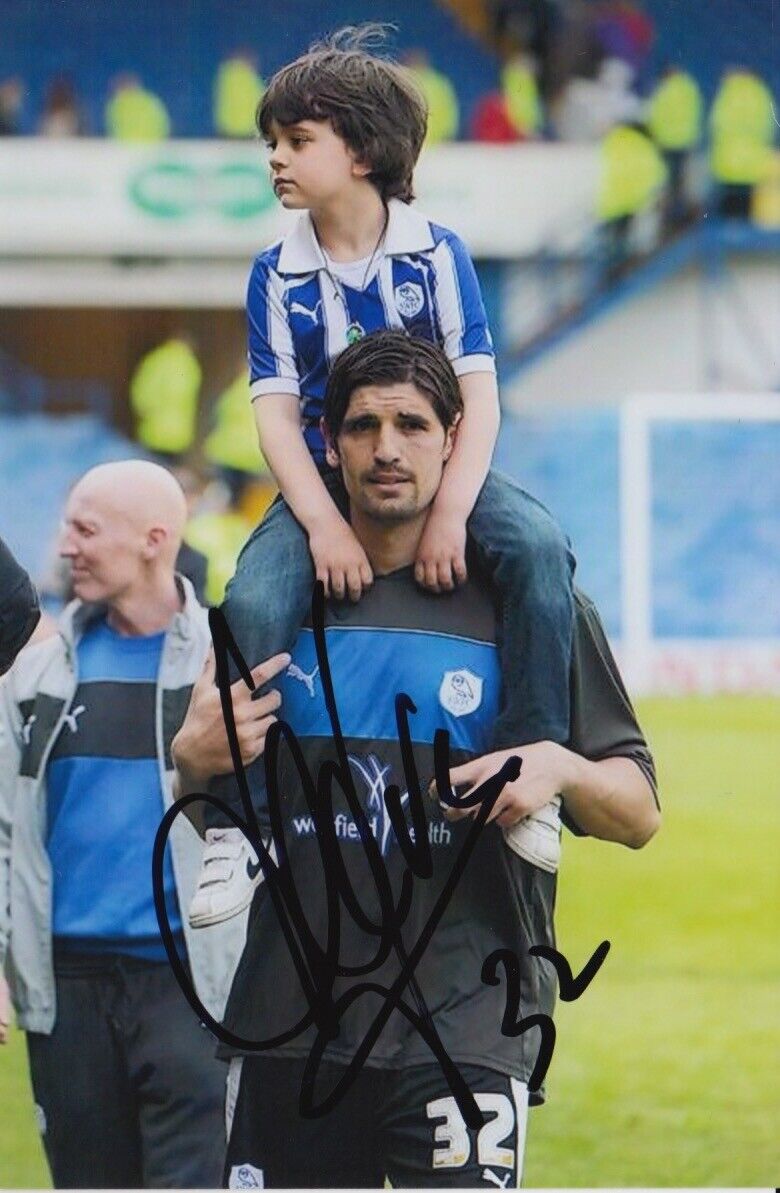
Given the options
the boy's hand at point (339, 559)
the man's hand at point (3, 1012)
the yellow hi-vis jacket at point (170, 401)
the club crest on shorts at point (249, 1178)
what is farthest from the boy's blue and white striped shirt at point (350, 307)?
the club crest on shorts at point (249, 1178)

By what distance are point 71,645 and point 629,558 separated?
92cm

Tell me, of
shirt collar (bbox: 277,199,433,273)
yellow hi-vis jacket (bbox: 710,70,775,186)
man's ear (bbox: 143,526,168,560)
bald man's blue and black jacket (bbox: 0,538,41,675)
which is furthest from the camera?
man's ear (bbox: 143,526,168,560)

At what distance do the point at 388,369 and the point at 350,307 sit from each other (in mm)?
110

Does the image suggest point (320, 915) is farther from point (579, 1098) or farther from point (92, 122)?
point (92, 122)

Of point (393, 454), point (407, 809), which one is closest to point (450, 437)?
point (393, 454)

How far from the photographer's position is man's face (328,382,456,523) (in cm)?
403

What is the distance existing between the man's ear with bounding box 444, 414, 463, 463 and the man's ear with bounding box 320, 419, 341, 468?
6.3 inches

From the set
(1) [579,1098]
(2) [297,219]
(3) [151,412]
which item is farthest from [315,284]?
(1) [579,1098]

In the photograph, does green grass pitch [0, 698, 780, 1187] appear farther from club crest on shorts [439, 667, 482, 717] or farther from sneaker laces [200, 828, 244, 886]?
sneaker laces [200, 828, 244, 886]

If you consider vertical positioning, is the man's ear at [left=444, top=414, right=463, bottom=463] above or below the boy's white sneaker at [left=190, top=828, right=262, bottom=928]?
above

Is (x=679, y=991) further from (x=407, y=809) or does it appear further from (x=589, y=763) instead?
(x=407, y=809)

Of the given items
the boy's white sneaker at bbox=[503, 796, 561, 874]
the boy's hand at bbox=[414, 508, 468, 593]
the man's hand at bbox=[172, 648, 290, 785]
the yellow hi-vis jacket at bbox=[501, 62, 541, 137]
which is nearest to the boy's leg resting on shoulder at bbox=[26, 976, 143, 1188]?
the man's hand at bbox=[172, 648, 290, 785]

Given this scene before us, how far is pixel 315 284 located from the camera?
160 inches

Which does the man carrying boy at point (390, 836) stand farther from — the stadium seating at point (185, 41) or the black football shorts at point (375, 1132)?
the stadium seating at point (185, 41)
